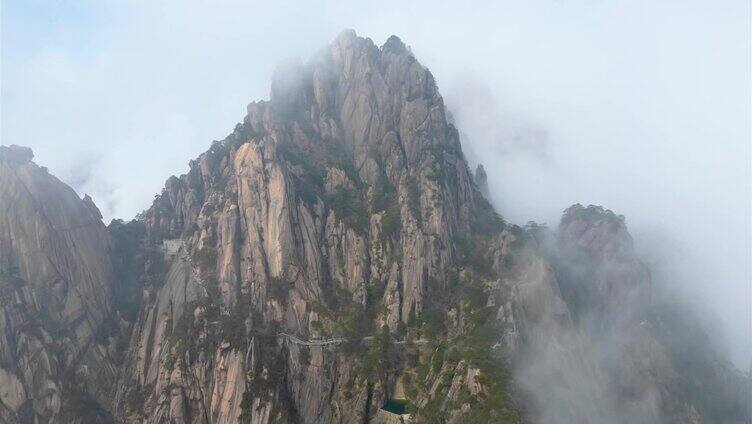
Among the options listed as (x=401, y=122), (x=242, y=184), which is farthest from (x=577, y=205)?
(x=242, y=184)

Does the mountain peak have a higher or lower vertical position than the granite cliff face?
higher

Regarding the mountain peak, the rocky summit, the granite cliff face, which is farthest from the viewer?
the mountain peak

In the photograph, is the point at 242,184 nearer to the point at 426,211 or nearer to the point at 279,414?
the point at 426,211

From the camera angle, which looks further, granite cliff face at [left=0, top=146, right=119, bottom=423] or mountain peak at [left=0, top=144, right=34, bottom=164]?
mountain peak at [left=0, top=144, right=34, bottom=164]

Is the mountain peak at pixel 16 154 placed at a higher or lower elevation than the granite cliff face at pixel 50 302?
higher

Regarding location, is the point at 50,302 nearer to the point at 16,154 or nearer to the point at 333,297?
the point at 16,154

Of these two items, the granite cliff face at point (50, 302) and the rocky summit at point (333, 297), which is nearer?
the rocky summit at point (333, 297)

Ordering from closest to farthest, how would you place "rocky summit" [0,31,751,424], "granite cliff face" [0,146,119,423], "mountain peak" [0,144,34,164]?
"rocky summit" [0,31,751,424] → "granite cliff face" [0,146,119,423] → "mountain peak" [0,144,34,164]
